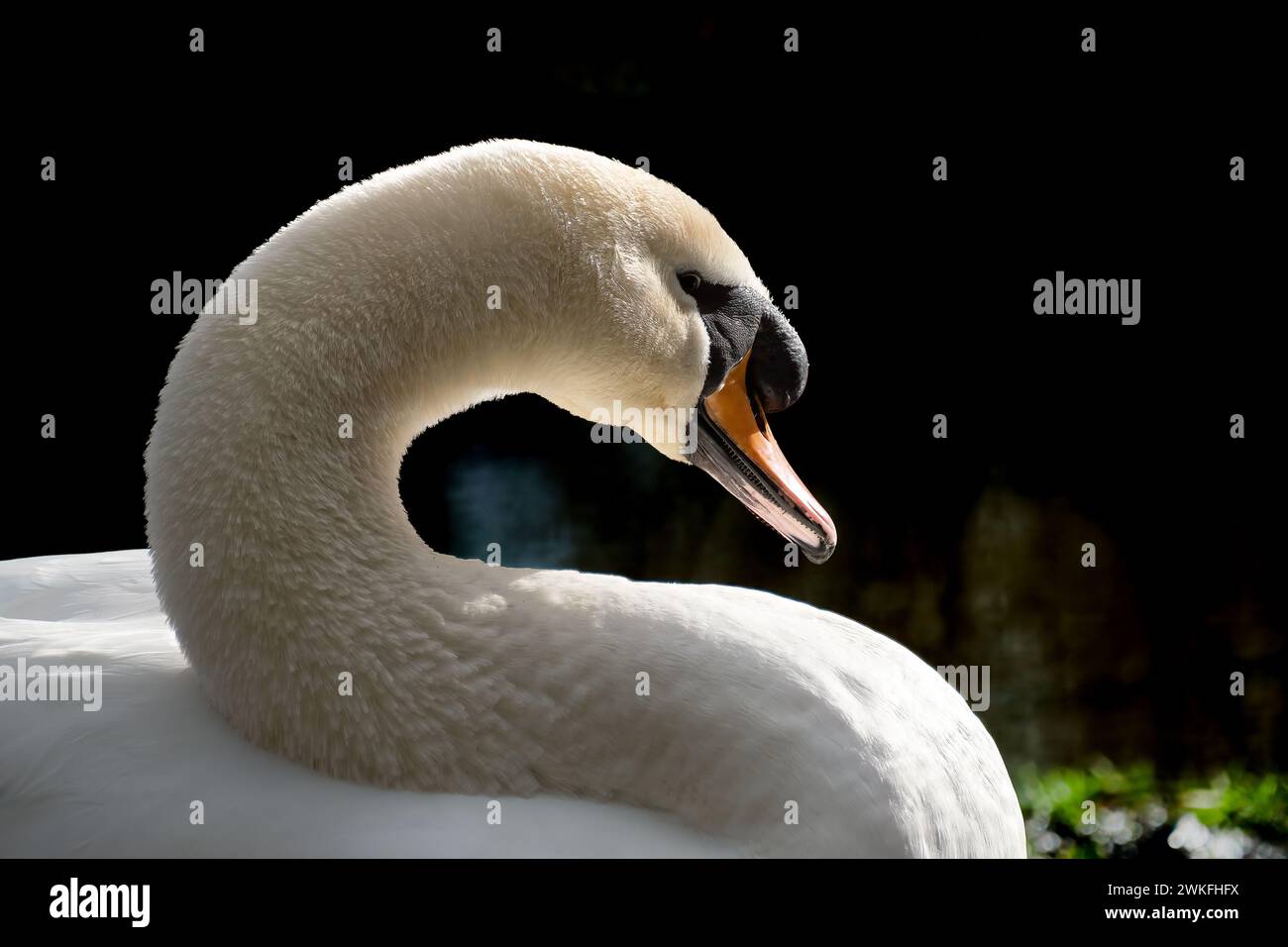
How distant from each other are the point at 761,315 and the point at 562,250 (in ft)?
0.85

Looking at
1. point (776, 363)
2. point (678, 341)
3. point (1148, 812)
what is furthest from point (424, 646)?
point (1148, 812)

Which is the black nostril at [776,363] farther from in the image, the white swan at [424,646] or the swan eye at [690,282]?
the white swan at [424,646]

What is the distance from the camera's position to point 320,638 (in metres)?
1.01

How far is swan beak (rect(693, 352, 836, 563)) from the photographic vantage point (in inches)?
51.9

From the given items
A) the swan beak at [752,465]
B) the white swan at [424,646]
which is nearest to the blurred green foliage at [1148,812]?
the swan beak at [752,465]

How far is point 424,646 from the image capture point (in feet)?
3.39

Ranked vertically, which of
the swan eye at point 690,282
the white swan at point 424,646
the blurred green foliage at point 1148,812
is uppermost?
the swan eye at point 690,282

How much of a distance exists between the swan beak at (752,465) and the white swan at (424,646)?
0.70 feet

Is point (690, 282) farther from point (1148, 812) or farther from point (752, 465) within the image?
point (1148, 812)

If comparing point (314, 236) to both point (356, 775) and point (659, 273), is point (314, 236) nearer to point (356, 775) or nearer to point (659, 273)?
point (659, 273)

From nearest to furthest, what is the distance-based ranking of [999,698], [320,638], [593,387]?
1. [320,638]
2. [593,387]
3. [999,698]

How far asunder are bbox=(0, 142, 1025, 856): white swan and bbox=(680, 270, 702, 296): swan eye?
0.30 ft

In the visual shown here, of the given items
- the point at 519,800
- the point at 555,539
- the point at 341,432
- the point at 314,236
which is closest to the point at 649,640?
the point at 519,800

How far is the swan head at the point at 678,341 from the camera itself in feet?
3.70
